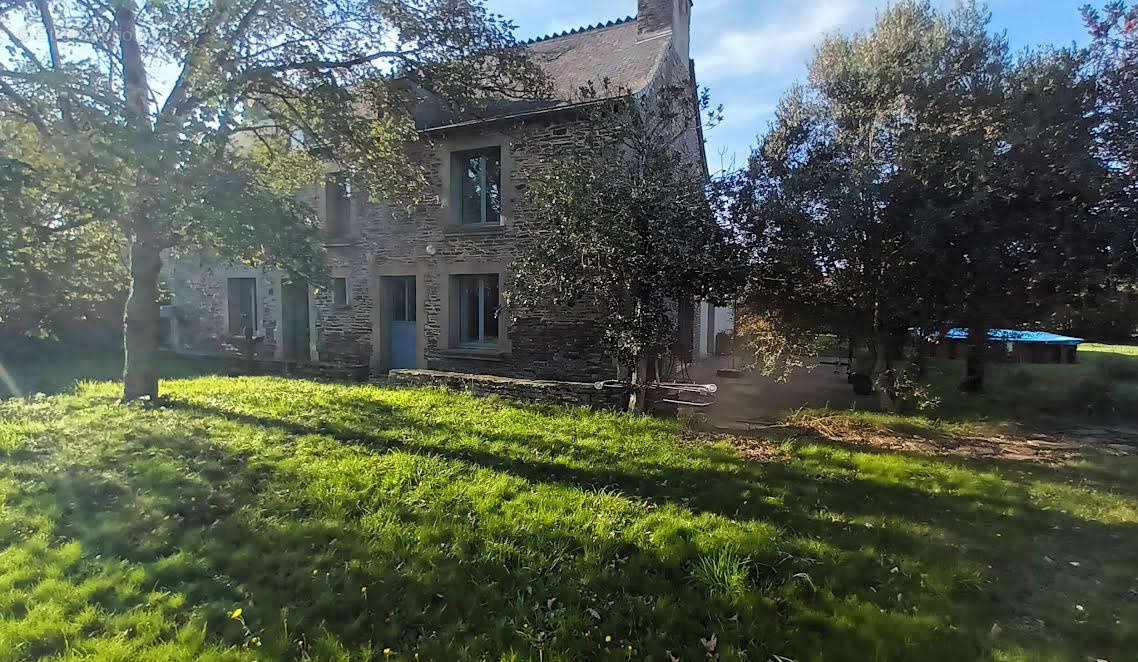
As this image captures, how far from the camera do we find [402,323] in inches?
503

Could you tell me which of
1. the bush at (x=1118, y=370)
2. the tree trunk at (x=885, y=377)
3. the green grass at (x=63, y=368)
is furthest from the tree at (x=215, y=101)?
the bush at (x=1118, y=370)

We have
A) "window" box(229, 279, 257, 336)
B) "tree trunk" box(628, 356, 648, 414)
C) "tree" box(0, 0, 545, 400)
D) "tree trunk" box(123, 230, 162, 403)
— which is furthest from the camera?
"window" box(229, 279, 257, 336)

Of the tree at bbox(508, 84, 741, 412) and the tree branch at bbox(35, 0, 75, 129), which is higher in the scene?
the tree branch at bbox(35, 0, 75, 129)

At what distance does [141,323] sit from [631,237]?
6912 mm

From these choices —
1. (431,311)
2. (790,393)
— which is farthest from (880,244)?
(431,311)

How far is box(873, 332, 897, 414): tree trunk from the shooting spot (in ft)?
28.0

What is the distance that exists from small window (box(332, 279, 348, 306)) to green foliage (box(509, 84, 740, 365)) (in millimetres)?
6637

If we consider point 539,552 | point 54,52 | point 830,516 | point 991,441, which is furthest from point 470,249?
point 991,441

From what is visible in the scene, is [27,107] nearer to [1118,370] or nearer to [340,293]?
[340,293]

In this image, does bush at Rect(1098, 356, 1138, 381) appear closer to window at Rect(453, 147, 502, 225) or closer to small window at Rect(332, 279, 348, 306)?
window at Rect(453, 147, 502, 225)

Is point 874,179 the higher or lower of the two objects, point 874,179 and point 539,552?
the higher

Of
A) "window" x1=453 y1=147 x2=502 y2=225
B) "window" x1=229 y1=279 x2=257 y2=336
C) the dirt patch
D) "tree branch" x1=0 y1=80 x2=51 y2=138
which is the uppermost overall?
"window" x1=453 y1=147 x2=502 y2=225

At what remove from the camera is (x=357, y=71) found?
25.3 ft

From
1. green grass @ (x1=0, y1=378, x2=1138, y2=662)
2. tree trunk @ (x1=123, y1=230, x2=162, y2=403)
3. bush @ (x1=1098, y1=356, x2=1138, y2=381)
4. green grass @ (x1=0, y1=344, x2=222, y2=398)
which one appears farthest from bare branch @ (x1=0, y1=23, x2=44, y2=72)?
bush @ (x1=1098, y1=356, x2=1138, y2=381)
